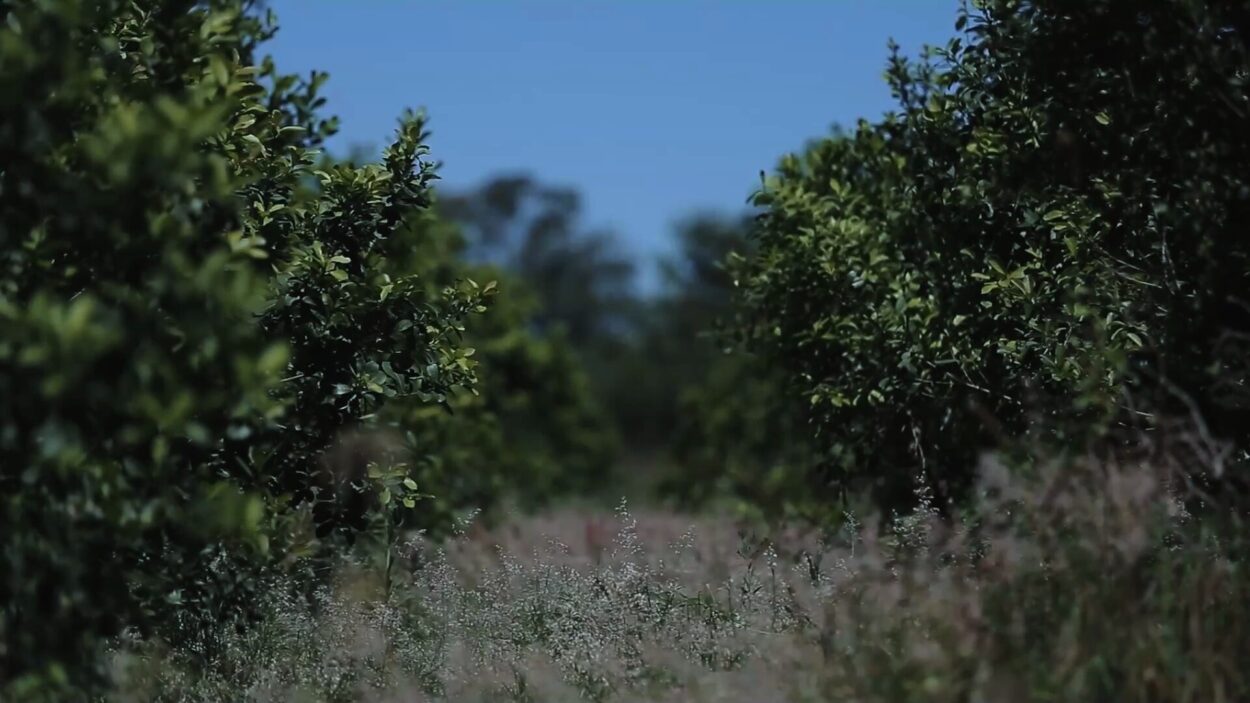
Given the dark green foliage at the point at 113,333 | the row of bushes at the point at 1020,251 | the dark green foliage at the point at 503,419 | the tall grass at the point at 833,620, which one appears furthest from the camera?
the dark green foliage at the point at 503,419

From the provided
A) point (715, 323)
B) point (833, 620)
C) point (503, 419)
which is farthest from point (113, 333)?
point (503, 419)

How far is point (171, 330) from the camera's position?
5.02m

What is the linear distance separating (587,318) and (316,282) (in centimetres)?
6249

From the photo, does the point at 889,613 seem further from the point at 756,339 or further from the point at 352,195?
the point at 756,339

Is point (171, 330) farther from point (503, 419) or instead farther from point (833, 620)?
point (503, 419)

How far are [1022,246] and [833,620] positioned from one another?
348cm

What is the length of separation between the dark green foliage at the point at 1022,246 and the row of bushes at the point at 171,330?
2965 millimetres

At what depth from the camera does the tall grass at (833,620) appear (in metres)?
5.11

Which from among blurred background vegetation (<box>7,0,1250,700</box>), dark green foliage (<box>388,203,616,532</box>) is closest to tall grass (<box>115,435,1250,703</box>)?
blurred background vegetation (<box>7,0,1250,700</box>)

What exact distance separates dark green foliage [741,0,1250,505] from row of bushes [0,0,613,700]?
297 cm

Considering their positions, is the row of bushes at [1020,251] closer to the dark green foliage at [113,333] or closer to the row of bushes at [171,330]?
the row of bushes at [171,330]

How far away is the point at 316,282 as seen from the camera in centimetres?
740

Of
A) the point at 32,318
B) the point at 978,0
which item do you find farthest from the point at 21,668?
the point at 978,0

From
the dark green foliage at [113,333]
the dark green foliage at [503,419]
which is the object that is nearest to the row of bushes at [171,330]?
the dark green foliage at [113,333]
